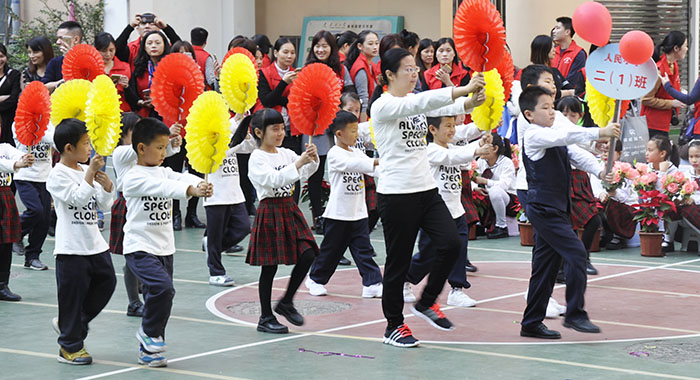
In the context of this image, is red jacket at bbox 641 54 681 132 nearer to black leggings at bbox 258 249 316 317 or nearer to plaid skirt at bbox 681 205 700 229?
plaid skirt at bbox 681 205 700 229

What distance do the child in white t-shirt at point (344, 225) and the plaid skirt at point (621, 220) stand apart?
3.08m

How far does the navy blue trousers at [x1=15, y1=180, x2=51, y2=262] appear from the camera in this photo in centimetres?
930

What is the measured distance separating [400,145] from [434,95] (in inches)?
22.4

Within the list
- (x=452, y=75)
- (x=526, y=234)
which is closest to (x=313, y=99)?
(x=526, y=234)

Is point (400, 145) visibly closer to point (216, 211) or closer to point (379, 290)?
point (379, 290)

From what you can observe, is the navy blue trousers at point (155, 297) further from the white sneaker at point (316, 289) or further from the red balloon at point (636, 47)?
the red balloon at point (636, 47)

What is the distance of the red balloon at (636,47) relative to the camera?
652 centimetres

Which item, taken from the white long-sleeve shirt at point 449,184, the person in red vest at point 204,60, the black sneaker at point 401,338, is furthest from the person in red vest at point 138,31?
the black sneaker at point 401,338

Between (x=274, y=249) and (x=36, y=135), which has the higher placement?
(x=36, y=135)

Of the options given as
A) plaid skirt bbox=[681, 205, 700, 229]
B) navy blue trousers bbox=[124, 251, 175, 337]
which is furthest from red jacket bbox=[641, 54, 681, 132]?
navy blue trousers bbox=[124, 251, 175, 337]

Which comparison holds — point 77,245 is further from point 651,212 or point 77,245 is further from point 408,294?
point 651,212

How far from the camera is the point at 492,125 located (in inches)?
262

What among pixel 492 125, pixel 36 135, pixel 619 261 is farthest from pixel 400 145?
pixel 619 261

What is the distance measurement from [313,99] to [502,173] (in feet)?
15.0
